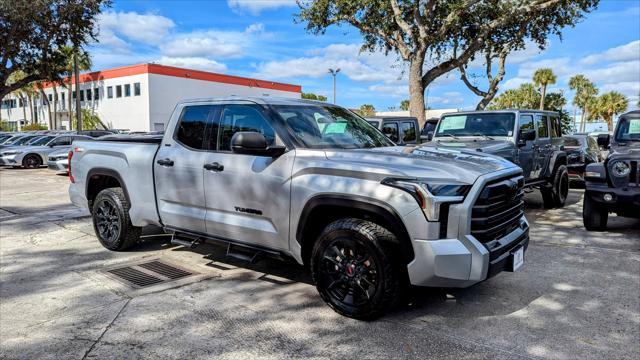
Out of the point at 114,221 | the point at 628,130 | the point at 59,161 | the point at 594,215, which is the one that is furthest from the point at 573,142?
the point at 59,161

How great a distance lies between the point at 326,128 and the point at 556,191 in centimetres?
680

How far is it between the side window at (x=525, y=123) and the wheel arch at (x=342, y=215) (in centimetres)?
595

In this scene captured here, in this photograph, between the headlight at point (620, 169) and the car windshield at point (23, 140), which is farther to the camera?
the car windshield at point (23, 140)

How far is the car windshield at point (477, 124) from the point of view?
28.8 ft

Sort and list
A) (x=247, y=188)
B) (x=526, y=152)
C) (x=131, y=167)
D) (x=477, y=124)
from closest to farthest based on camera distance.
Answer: (x=247, y=188) < (x=131, y=167) < (x=526, y=152) < (x=477, y=124)

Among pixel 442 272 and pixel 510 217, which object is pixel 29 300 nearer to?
pixel 442 272

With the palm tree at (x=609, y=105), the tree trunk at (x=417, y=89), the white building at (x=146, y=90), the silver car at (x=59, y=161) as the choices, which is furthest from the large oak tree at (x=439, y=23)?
the palm tree at (x=609, y=105)

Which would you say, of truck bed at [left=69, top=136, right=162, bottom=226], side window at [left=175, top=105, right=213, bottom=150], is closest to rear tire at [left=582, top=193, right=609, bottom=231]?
side window at [left=175, top=105, right=213, bottom=150]

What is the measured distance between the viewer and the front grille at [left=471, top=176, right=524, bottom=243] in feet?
11.8

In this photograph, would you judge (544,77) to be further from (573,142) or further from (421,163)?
(421,163)

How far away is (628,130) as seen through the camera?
8.05 meters

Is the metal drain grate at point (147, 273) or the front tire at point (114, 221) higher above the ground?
the front tire at point (114, 221)

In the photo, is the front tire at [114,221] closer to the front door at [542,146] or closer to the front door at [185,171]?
the front door at [185,171]

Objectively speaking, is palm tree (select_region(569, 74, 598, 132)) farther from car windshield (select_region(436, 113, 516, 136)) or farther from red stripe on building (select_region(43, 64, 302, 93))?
car windshield (select_region(436, 113, 516, 136))
